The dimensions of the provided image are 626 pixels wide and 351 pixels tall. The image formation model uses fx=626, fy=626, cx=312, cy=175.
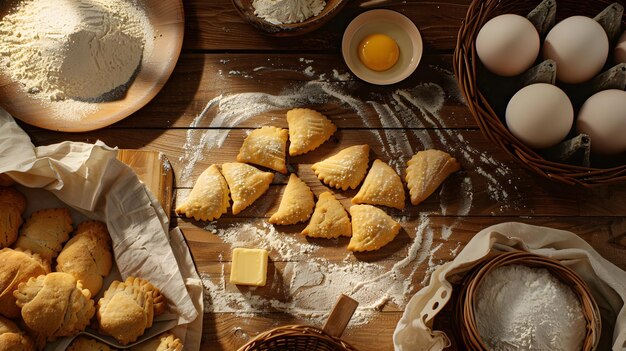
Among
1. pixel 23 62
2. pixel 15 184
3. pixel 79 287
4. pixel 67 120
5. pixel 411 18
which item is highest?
pixel 411 18

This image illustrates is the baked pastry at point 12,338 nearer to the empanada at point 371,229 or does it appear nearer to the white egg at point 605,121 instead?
the empanada at point 371,229

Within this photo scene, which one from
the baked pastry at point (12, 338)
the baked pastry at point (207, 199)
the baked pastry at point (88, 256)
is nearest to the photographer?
the baked pastry at point (12, 338)

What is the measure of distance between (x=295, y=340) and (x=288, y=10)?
856mm

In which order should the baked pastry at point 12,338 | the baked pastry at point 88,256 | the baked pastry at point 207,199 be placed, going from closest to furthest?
1. the baked pastry at point 12,338
2. the baked pastry at point 88,256
3. the baked pastry at point 207,199

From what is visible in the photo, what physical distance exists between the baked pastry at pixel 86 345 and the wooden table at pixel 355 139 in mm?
255

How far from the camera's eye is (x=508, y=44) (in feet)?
4.88

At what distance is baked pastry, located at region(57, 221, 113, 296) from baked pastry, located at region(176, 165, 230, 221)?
0.21 meters

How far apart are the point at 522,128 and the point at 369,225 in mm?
445

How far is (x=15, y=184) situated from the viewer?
5.27 feet

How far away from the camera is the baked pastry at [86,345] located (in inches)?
58.8

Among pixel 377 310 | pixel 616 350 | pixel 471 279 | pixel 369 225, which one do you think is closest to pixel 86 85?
pixel 369 225

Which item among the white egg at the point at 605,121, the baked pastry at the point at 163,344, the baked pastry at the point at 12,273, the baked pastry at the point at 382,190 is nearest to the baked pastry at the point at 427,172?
the baked pastry at the point at 382,190

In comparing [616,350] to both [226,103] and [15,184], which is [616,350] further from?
[15,184]

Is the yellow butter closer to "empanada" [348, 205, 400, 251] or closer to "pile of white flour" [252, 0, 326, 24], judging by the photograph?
"empanada" [348, 205, 400, 251]
